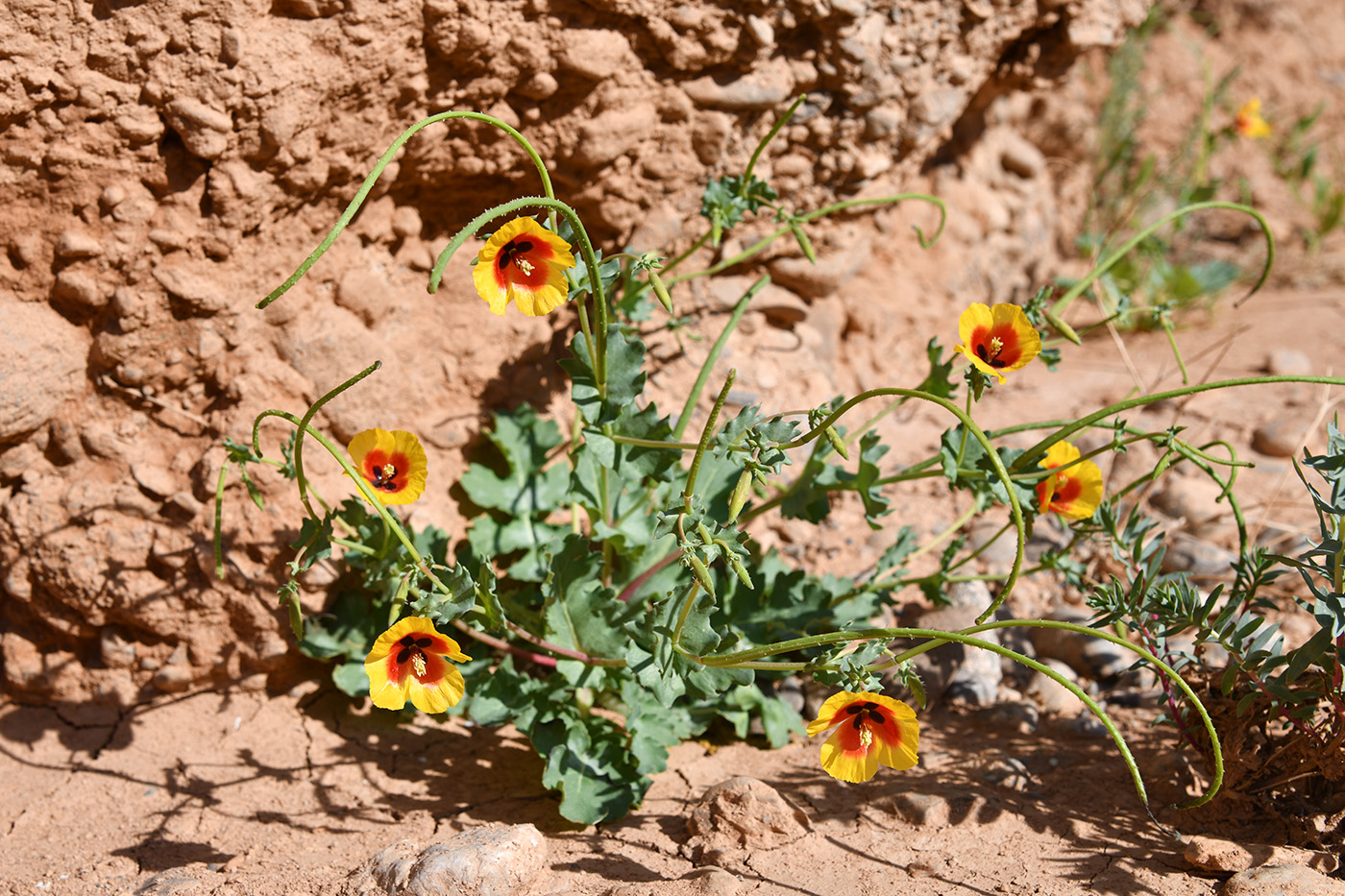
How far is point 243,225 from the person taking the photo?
2.52 meters

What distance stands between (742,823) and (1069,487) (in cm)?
105

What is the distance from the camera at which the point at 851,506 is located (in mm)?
3328

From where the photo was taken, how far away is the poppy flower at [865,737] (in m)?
1.84

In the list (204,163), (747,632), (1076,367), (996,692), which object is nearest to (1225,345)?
(1076,367)

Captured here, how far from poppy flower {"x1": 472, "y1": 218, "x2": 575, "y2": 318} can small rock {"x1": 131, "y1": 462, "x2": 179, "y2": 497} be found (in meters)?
1.19

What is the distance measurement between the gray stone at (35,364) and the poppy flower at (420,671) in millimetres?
1176

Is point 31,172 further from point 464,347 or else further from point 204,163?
point 464,347

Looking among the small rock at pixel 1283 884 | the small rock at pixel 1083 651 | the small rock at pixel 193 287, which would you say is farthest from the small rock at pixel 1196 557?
the small rock at pixel 193 287

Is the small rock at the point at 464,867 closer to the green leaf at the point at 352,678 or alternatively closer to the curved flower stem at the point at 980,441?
the green leaf at the point at 352,678

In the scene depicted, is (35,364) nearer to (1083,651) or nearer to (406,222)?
(406,222)

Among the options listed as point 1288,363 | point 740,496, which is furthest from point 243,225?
point 1288,363

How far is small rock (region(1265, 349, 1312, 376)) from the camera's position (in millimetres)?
3842

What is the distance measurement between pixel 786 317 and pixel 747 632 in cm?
133

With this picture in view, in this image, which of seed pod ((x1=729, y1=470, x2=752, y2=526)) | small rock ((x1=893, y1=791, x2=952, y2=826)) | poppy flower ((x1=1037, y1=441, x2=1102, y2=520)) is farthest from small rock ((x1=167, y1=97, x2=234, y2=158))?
small rock ((x1=893, y1=791, x2=952, y2=826))
